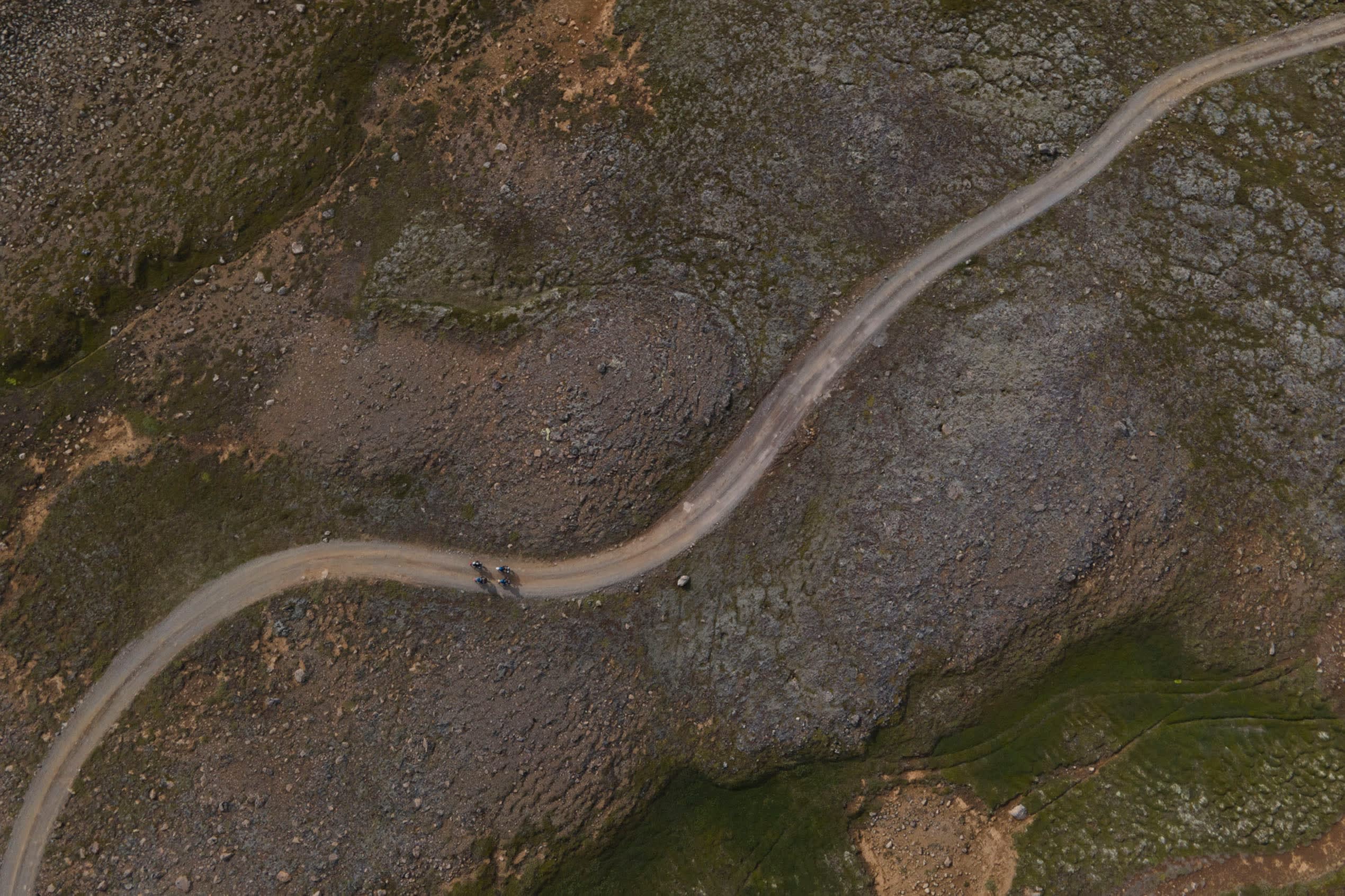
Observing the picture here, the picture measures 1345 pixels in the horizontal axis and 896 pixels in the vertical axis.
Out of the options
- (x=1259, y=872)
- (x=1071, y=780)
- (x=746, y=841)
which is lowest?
(x=1259, y=872)

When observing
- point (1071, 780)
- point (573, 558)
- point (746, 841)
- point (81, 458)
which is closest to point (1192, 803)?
point (1071, 780)

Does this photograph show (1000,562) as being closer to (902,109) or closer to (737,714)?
(737,714)

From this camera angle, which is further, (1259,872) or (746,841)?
(746,841)

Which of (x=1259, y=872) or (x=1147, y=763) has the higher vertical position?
(x=1147, y=763)

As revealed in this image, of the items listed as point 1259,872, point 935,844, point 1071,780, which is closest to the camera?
point 1259,872

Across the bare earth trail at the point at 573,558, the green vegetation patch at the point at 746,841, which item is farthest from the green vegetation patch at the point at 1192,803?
the bare earth trail at the point at 573,558

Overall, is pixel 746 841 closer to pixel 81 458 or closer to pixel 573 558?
pixel 573 558

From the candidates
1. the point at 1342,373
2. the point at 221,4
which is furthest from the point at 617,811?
the point at 221,4

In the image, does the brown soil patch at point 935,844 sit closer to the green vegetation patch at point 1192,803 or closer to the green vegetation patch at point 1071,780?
the green vegetation patch at point 1071,780
